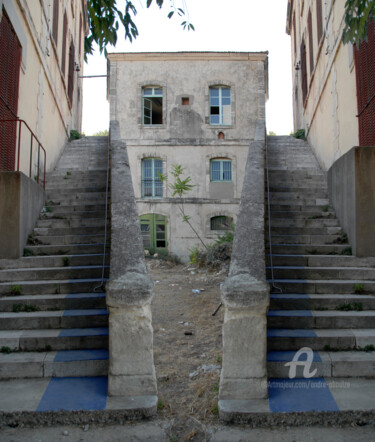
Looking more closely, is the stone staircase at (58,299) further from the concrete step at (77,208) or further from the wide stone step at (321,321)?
the wide stone step at (321,321)

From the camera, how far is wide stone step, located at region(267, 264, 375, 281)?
507 centimetres

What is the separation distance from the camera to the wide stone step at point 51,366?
3666mm

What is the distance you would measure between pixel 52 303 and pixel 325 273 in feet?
11.3

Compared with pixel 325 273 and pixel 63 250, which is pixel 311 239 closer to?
pixel 325 273

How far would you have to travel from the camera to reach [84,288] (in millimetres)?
4898

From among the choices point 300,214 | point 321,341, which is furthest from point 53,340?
point 300,214

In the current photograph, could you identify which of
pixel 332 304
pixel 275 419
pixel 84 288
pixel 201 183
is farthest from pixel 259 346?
pixel 201 183

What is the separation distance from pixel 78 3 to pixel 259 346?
54.5 feet

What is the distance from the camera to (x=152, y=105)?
17984 millimetres

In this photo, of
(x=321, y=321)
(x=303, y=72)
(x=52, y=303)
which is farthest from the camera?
(x=303, y=72)

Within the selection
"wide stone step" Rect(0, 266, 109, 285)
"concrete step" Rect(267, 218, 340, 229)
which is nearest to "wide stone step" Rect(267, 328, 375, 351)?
"wide stone step" Rect(0, 266, 109, 285)

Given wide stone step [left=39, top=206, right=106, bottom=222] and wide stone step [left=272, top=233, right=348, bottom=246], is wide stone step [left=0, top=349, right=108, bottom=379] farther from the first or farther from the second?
wide stone step [left=272, top=233, right=348, bottom=246]

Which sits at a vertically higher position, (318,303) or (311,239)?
(311,239)

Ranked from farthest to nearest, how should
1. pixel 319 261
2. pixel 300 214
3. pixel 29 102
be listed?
pixel 29 102 < pixel 300 214 < pixel 319 261
